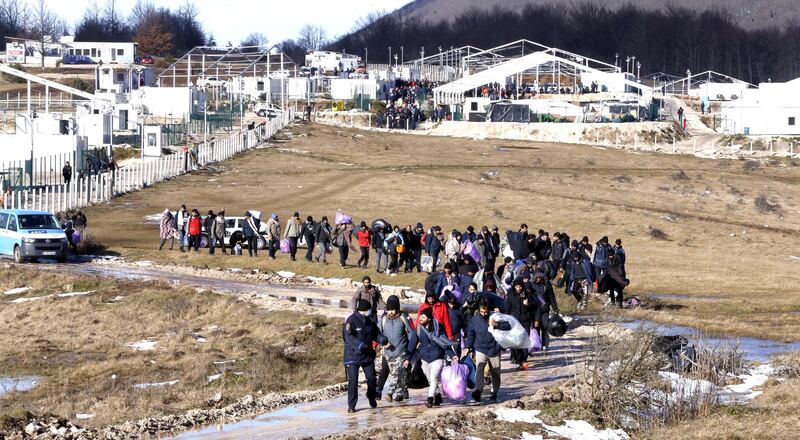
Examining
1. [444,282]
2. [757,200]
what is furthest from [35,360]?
[757,200]

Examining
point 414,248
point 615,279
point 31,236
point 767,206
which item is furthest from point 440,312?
point 767,206

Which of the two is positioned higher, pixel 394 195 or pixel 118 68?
pixel 118 68

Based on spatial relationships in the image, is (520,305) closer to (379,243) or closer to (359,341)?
(359,341)

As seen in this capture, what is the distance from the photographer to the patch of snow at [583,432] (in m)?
18.5

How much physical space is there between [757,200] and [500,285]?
4065 centimetres

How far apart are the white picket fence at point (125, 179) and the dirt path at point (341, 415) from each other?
3007 cm

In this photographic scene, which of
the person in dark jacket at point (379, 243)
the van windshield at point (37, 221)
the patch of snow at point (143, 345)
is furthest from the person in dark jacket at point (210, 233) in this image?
the patch of snow at point (143, 345)

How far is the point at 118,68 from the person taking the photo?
112 metres

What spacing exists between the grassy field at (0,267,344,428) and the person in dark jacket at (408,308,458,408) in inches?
142

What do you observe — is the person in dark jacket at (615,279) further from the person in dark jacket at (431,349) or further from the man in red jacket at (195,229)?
the man in red jacket at (195,229)

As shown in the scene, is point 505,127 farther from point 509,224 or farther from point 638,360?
point 638,360

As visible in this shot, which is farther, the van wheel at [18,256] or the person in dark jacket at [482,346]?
the van wheel at [18,256]

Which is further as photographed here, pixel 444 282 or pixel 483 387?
pixel 444 282

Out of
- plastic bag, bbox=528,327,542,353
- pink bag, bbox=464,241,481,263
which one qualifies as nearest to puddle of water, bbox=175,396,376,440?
plastic bag, bbox=528,327,542,353
